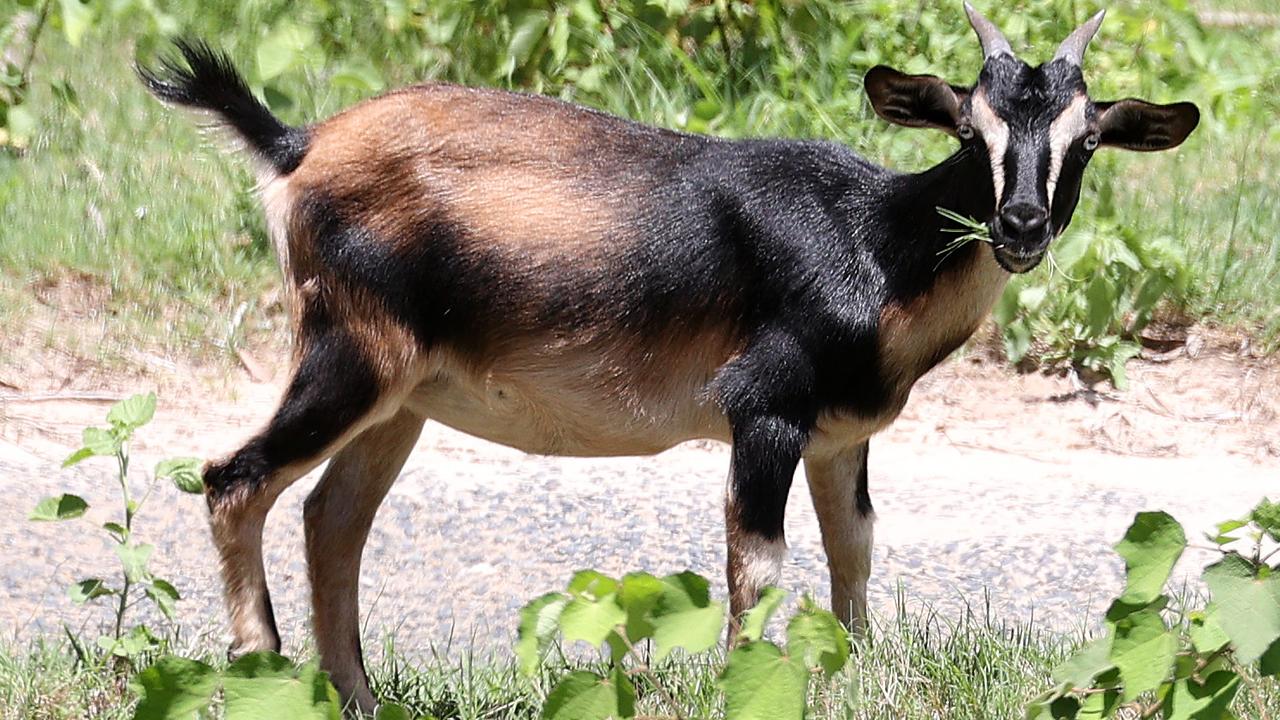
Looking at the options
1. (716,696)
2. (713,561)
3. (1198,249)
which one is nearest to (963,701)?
(716,696)

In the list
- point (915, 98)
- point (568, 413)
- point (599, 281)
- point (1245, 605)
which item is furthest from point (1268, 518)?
point (568, 413)

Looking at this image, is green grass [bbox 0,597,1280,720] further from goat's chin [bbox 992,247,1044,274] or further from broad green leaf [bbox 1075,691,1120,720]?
goat's chin [bbox 992,247,1044,274]

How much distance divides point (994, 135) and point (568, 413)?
53.4 inches

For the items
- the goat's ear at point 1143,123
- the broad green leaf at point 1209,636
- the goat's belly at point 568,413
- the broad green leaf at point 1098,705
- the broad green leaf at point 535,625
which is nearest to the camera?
the broad green leaf at point 535,625

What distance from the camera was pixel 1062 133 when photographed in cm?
441

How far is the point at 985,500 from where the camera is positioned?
6863mm

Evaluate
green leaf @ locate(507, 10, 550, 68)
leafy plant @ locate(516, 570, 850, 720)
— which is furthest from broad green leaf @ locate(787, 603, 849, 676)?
green leaf @ locate(507, 10, 550, 68)

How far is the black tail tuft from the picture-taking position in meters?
4.96

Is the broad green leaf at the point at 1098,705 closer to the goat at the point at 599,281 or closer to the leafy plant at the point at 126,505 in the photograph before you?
the goat at the point at 599,281

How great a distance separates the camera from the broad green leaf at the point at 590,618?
11.2ft

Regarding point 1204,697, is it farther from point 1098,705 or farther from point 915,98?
point 915,98

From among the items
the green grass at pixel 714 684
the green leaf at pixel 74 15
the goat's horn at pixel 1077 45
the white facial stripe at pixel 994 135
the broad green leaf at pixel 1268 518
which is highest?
the green leaf at pixel 74 15

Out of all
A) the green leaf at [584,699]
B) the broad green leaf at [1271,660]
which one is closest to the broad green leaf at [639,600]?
the green leaf at [584,699]

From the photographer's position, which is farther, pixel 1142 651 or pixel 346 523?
pixel 346 523
